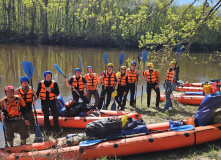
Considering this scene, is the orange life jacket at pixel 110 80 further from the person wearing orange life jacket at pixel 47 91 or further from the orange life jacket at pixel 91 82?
the person wearing orange life jacket at pixel 47 91

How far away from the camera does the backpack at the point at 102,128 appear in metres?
3.45

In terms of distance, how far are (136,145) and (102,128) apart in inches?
27.4

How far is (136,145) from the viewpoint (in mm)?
3322

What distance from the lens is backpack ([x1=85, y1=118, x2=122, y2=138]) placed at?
3.45 meters

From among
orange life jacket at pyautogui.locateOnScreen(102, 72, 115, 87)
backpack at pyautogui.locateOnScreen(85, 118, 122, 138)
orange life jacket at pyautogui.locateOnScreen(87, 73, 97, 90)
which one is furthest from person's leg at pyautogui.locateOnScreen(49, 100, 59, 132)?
orange life jacket at pyautogui.locateOnScreen(102, 72, 115, 87)

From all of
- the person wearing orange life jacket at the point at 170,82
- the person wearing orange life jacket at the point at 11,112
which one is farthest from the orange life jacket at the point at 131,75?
the person wearing orange life jacket at the point at 11,112

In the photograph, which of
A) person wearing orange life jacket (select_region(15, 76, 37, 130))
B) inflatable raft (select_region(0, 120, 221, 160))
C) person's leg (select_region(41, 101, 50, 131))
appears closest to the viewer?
inflatable raft (select_region(0, 120, 221, 160))

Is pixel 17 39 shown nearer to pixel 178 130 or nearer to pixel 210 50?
pixel 178 130

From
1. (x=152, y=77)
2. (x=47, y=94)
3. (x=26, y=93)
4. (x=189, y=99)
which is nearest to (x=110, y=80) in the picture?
(x=152, y=77)

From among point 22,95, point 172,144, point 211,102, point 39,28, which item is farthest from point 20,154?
point 39,28

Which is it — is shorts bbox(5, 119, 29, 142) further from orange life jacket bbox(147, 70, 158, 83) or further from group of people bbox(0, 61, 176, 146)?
orange life jacket bbox(147, 70, 158, 83)

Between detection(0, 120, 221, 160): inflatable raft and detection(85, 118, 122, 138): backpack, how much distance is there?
0.18 meters

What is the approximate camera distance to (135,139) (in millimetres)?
3369

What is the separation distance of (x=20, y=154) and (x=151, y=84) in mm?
4065
